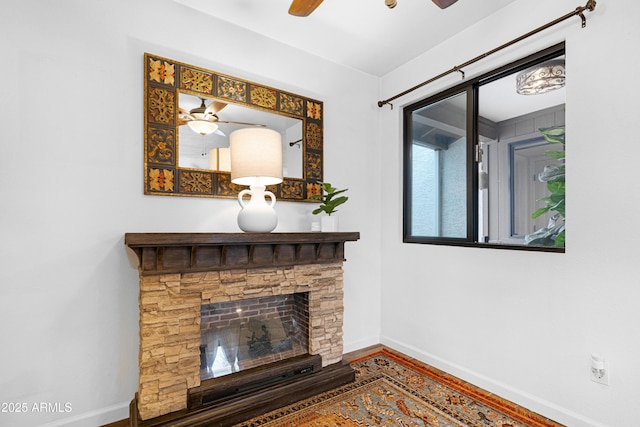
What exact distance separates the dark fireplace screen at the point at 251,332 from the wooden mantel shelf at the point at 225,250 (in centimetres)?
29

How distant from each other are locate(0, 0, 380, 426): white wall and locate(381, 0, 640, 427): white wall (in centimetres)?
193

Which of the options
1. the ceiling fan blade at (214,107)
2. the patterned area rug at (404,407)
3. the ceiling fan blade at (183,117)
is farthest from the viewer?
the ceiling fan blade at (214,107)

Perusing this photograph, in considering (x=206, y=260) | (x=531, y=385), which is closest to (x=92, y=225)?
(x=206, y=260)

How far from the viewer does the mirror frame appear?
77.2 inches

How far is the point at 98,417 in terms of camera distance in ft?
5.88

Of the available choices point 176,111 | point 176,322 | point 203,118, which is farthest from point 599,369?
point 176,111

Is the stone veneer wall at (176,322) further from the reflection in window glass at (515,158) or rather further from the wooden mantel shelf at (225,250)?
the reflection in window glass at (515,158)

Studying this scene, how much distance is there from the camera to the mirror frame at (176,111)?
196 cm

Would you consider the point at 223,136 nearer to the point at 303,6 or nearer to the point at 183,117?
the point at 183,117

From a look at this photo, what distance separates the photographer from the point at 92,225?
1.81 metres

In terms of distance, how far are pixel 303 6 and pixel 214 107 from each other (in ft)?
3.11

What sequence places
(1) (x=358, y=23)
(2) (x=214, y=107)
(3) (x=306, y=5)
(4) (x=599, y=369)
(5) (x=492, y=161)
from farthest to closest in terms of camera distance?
1. (5) (x=492, y=161)
2. (1) (x=358, y=23)
3. (2) (x=214, y=107)
4. (4) (x=599, y=369)
5. (3) (x=306, y=5)

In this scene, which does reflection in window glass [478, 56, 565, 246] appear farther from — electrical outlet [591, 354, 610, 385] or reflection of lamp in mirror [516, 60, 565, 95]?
electrical outlet [591, 354, 610, 385]

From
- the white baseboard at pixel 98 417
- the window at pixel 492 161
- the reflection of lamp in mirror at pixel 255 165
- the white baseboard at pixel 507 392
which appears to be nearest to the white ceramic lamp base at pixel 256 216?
the reflection of lamp in mirror at pixel 255 165
